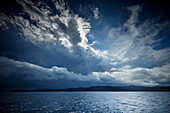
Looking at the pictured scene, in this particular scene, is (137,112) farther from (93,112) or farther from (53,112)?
(53,112)

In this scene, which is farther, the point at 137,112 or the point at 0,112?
the point at 137,112

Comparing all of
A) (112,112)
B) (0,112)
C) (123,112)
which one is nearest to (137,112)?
(123,112)

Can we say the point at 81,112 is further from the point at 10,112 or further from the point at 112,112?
the point at 10,112

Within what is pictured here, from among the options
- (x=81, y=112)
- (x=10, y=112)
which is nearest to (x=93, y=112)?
(x=81, y=112)

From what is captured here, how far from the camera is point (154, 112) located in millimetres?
34906

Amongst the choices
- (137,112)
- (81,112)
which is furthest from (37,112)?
(137,112)

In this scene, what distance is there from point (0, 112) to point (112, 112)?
149 ft

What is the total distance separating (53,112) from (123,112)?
29.1 meters

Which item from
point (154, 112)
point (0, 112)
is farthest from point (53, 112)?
point (154, 112)

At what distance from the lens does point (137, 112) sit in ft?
116

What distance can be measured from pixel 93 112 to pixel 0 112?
37.2 m

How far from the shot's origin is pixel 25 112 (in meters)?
33.7

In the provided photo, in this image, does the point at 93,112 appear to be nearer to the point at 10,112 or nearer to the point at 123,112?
the point at 123,112

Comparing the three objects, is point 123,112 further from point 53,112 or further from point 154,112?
point 53,112
